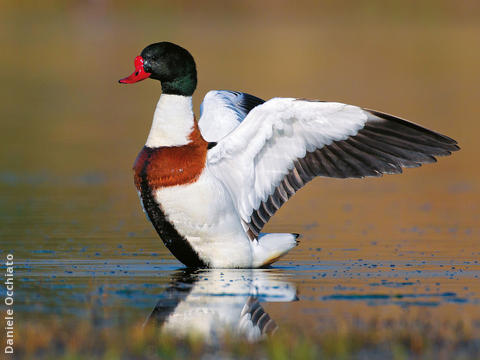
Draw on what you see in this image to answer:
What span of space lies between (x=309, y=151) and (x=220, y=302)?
82.7 inches

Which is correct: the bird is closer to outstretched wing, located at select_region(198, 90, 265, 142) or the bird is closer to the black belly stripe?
the black belly stripe

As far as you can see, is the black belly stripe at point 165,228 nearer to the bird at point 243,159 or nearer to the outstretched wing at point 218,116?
the bird at point 243,159

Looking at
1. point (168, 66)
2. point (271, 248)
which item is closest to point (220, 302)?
point (271, 248)

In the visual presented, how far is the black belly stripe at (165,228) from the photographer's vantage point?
8.50m

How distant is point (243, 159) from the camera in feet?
28.4

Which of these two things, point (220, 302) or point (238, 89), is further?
point (238, 89)

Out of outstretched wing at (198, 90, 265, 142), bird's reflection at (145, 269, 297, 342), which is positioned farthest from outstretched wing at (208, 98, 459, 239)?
outstretched wing at (198, 90, 265, 142)

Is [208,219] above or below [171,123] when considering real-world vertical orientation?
below

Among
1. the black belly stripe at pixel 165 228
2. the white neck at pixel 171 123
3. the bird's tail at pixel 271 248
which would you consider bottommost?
the bird's tail at pixel 271 248

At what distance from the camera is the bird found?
8.47m

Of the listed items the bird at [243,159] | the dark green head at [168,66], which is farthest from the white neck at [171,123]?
the dark green head at [168,66]

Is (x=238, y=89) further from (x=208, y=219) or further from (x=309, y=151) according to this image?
(x=208, y=219)

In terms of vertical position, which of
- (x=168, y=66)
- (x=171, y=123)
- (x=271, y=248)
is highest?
(x=168, y=66)

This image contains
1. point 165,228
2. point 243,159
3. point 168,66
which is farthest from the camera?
point 168,66
